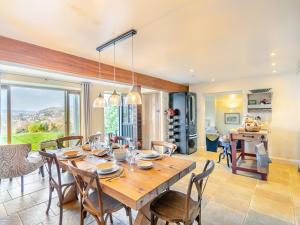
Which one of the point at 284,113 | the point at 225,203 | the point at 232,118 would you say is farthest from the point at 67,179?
the point at 232,118

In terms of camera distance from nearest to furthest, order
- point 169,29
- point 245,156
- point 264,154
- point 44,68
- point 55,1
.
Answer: point 55,1
point 169,29
point 44,68
point 264,154
point 245,156

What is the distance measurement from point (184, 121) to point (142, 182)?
13.7ft

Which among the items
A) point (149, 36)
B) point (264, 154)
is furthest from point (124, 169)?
point (264, 154)

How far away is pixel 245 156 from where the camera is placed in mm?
4734

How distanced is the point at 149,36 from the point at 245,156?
4500 millimetres

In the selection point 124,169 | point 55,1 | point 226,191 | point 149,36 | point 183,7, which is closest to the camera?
point 55,1

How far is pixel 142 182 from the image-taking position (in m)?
1.49

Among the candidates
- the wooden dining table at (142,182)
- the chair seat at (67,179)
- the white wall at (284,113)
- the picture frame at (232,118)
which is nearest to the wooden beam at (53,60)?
the wooden dining table at (142,182)

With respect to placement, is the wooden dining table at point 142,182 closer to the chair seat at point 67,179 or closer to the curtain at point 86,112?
the chair seat at point 67,179

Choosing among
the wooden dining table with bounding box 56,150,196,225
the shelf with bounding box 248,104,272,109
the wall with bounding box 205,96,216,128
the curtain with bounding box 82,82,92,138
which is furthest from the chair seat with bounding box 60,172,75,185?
the wall with bounding box 205,96,216,128

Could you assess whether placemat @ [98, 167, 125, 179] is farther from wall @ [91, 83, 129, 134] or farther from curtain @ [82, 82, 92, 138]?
wall @ [91, 83, 129, 134]

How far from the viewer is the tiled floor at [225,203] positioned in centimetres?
213

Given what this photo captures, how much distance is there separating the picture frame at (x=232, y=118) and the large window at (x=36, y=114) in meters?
6.44

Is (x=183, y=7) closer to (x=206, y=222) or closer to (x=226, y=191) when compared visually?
(x=206, y=222)
